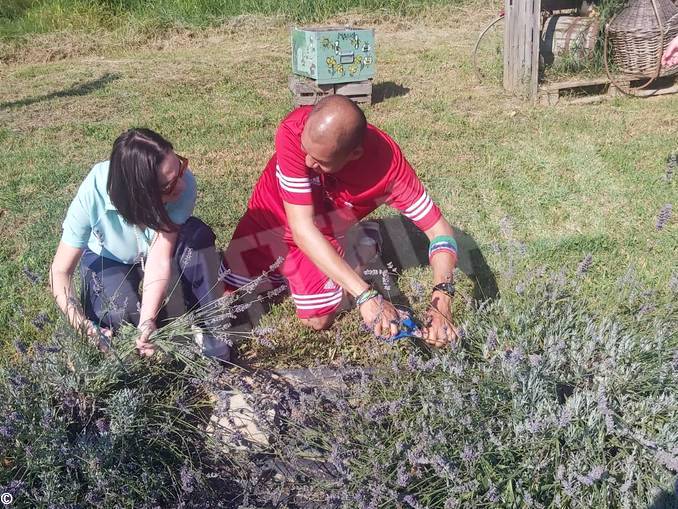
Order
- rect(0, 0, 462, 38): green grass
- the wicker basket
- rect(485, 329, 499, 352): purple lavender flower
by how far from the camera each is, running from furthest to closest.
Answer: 1. rect(0, 0, 462, 38): green grass
2. the wicker basket
3. rect(485, 329, 499, 352): purple lavender flower

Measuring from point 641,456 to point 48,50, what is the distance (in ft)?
30.1

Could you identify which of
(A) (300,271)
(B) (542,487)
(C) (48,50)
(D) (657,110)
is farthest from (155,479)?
(C) (48,50)

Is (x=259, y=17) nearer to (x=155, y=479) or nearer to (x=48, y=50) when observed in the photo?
(x=48, y=50)

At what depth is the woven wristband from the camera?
9.00 feet

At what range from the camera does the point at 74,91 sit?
23.9 ft

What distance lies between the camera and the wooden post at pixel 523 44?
20.5ft

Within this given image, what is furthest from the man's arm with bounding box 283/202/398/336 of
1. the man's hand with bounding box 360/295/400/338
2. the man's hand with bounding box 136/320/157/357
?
the man's hand with bounding box 136/320/157/357

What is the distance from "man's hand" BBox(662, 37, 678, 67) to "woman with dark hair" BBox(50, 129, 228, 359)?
4.90 meters

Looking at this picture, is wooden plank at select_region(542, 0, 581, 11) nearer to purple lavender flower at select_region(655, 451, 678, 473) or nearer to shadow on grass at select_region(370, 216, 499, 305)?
shadow on grass at select_region(370, 216, 499, 305)

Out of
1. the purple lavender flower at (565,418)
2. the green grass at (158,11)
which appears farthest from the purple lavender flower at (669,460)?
the green grass at (158,11)

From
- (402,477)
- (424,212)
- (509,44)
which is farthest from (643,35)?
(402,477)

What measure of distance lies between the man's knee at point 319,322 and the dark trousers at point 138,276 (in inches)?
18.1

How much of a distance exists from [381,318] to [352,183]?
817 mm

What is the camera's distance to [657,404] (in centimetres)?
200
